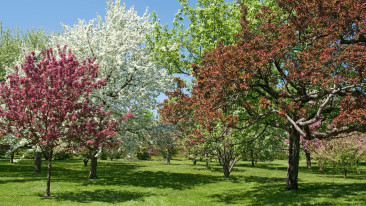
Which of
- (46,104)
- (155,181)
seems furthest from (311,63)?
(155,181)

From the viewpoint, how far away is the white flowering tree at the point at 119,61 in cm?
2197

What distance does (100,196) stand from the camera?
15133mm

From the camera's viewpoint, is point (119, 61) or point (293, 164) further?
point (119, 61)

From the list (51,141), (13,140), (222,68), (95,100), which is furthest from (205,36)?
(13,140)

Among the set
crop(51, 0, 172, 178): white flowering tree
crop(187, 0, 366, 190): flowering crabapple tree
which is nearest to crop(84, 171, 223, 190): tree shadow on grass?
crop(51, 0, 172, 178): white flowering tree

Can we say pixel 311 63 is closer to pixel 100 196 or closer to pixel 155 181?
pixel 100 196

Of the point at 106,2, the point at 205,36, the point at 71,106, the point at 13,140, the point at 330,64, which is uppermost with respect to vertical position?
the point at 106,2

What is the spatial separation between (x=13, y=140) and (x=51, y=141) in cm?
820

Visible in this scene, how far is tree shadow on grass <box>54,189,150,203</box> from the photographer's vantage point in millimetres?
14062

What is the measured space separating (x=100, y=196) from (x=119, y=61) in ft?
34.9

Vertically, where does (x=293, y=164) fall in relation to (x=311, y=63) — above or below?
below

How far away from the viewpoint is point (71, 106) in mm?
14062

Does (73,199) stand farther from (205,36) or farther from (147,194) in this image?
(205,36)

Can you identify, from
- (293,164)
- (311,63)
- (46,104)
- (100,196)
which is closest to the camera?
(311,63)
